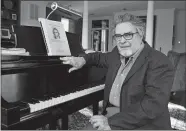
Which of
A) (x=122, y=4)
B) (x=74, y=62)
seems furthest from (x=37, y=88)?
(x=122, y=4)

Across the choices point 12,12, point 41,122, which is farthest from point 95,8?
point 41,122

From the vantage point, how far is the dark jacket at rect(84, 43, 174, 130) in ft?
3.72

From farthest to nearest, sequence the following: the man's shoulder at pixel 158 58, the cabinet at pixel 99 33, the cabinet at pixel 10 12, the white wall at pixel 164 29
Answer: the cabinet at pixel 99 33 → the white wall at pixel 164 29 → the cabinet at pixel 10 12 → the man's shoulder at pixel 158 58

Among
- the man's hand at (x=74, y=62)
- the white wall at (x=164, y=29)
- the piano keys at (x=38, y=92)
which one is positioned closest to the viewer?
the piano keys at (x=38, y=92)

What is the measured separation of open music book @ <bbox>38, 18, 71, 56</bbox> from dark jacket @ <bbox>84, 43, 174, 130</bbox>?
2.23 feet

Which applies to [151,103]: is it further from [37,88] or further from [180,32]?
[180,32]

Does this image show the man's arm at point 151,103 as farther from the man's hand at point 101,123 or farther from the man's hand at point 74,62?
the man's hand at point 74,62

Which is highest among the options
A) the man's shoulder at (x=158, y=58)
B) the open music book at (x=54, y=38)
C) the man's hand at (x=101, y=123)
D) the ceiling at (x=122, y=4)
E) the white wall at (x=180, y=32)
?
the ceiling at (x=122, y=4)

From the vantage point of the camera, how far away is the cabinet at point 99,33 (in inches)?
468

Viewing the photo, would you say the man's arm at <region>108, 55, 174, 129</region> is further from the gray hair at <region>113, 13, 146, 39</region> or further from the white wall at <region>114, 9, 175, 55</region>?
the white wall at <region>114, 9, 175, 55</region>

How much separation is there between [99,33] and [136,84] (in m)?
11.4

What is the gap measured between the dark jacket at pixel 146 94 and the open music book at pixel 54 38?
68cm

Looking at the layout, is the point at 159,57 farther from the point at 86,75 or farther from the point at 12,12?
the point at 12,12

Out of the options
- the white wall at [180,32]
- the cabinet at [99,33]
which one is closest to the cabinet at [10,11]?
the cabinet at [99,33]
